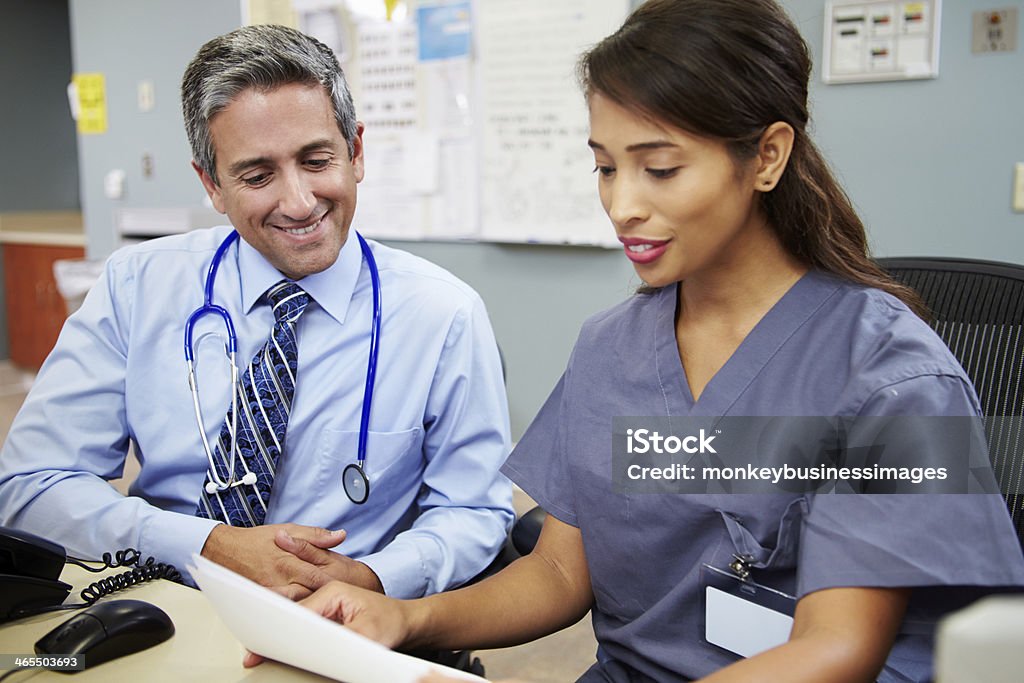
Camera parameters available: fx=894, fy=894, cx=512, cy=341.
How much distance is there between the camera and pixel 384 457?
1.26m

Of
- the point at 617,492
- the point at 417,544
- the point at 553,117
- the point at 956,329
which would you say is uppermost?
the point at 553,117

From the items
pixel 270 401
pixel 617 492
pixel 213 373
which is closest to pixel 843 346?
pixel 617 492

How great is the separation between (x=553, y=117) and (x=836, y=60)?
0.91m

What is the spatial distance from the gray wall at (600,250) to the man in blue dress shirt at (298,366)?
345 millimetres

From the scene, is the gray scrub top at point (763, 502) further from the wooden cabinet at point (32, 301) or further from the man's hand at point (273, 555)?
the wooden cabinet at point (32, 301)

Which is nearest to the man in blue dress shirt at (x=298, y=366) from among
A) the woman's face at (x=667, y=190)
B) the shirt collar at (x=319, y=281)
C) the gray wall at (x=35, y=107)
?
the shirt collar at (x=319, y=281)

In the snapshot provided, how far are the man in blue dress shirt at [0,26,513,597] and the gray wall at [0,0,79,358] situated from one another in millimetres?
4787

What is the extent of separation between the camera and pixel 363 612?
89cm

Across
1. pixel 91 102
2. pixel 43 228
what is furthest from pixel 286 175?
pixel 43 228

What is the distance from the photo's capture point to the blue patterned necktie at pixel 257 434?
118 centimetres

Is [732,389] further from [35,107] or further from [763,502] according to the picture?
[35,107]

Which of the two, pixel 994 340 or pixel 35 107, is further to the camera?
pixel 35 107

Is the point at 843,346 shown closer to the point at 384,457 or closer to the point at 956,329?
the point at 956,329

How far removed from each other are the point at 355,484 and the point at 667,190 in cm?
55
